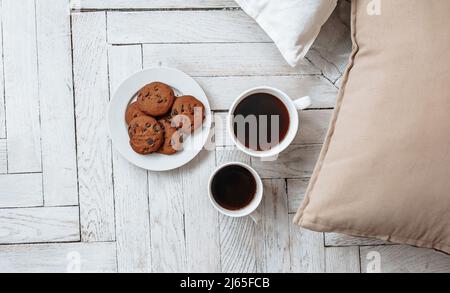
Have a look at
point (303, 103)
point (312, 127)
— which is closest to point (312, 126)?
point (312, 127)

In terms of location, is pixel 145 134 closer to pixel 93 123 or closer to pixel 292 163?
pixel 93 123

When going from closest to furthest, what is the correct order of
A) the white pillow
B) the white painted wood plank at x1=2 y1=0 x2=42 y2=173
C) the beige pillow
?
the beige pillow
the white pillow
the white painted wood plank at x1=2 y1=0 x2=42 y2=173

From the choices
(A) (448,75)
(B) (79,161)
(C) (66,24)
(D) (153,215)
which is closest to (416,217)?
(A) (448,75)

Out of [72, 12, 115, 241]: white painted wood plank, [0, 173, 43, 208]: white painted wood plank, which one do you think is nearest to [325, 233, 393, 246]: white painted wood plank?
[72, 12, 115, 241]: white painted wood plank

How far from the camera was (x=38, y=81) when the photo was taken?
3.29 feet

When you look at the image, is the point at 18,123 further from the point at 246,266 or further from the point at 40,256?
the point at 246,266

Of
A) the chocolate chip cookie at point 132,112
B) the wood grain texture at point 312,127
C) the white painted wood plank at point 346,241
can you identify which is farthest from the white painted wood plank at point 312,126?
the chocolate chip cookie at point 132,112

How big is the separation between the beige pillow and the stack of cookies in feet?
0.86

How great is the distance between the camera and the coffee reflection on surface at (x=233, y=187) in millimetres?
939

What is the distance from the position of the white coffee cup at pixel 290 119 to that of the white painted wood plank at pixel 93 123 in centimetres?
27

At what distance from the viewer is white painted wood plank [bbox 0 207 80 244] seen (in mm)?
1001

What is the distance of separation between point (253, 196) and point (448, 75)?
15.8 inches

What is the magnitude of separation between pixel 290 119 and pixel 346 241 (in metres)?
0.30

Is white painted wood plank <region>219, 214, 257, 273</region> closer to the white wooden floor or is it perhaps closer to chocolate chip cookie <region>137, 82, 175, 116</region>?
the white wooden floor
